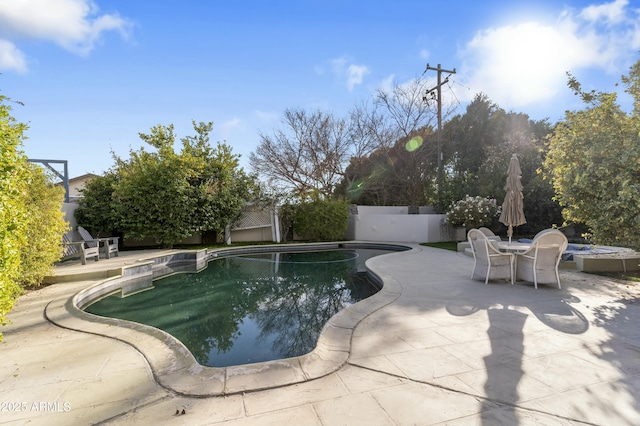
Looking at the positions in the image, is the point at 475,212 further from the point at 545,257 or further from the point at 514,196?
the point at 545,257

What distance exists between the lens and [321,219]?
14.6 meters

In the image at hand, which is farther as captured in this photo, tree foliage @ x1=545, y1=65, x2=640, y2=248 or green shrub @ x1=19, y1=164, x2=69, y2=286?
green shrub @ x1=19, y1=164, x2=69, y2=286

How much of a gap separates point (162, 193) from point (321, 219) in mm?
6737

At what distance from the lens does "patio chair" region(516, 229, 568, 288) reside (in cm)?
530

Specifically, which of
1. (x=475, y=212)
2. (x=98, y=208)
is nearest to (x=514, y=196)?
(x=475, y=212)

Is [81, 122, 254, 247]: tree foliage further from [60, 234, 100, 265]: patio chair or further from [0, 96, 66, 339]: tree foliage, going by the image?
[0, 96, 66, 339]: tree foliage

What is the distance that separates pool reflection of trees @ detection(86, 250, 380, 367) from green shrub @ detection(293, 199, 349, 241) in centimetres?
520

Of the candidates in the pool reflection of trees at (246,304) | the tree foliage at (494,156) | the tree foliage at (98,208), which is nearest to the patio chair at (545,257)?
the pool reflection of trees at (246,304)

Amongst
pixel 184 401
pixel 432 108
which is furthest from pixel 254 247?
pixel 432 108

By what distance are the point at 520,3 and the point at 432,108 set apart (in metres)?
11.7

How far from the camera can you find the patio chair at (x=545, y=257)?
530 centimetres

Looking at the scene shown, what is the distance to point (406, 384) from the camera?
2.42 m

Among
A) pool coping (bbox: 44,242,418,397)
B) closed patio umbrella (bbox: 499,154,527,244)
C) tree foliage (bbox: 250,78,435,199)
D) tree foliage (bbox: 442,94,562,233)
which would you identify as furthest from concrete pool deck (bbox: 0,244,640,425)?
tree foliage (bbox: 250,78,435,199)

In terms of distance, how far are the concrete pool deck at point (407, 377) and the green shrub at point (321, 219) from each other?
33.6 feet
